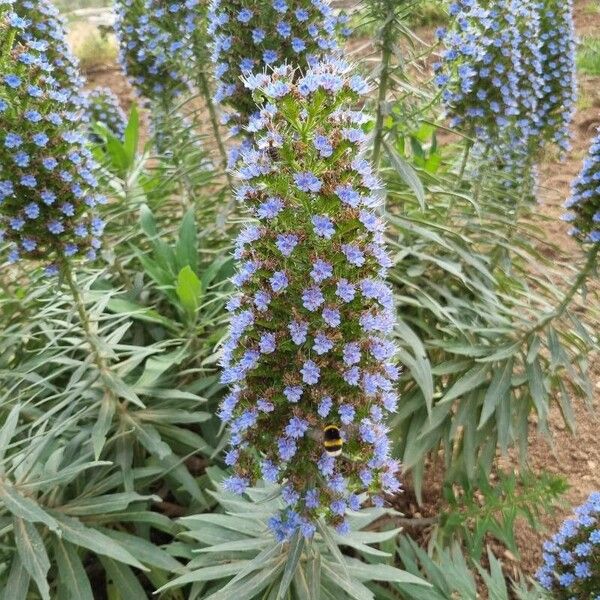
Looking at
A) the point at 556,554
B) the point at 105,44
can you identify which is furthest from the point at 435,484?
the point at 105,44

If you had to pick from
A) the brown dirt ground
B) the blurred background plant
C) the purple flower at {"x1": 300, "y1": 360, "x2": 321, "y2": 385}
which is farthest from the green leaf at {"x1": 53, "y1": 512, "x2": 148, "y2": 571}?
the brown dirt ground

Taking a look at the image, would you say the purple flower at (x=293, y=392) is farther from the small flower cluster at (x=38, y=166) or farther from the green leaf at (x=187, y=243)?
the green leaf at (x=187, y=243)

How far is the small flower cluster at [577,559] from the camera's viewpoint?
2576 mm

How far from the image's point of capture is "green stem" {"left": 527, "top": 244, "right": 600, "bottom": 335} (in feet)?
11.2

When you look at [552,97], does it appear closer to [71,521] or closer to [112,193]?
[112,193]

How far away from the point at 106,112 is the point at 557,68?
12.4ft

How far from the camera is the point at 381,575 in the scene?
8.06 feet

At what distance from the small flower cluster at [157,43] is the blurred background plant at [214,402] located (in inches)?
5.8

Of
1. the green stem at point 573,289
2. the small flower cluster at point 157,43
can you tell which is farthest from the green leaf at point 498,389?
the small flower cluster at point 157,43

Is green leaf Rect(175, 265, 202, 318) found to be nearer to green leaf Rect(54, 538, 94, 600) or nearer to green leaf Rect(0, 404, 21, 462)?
green leaf Rect(0, 404, 21, 462)

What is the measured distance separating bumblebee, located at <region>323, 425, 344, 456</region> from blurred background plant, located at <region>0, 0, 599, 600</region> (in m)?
0.35

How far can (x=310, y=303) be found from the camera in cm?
183

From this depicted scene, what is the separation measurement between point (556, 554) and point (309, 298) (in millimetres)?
1784

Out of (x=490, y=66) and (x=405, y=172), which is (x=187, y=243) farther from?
(x=490, y=66)
